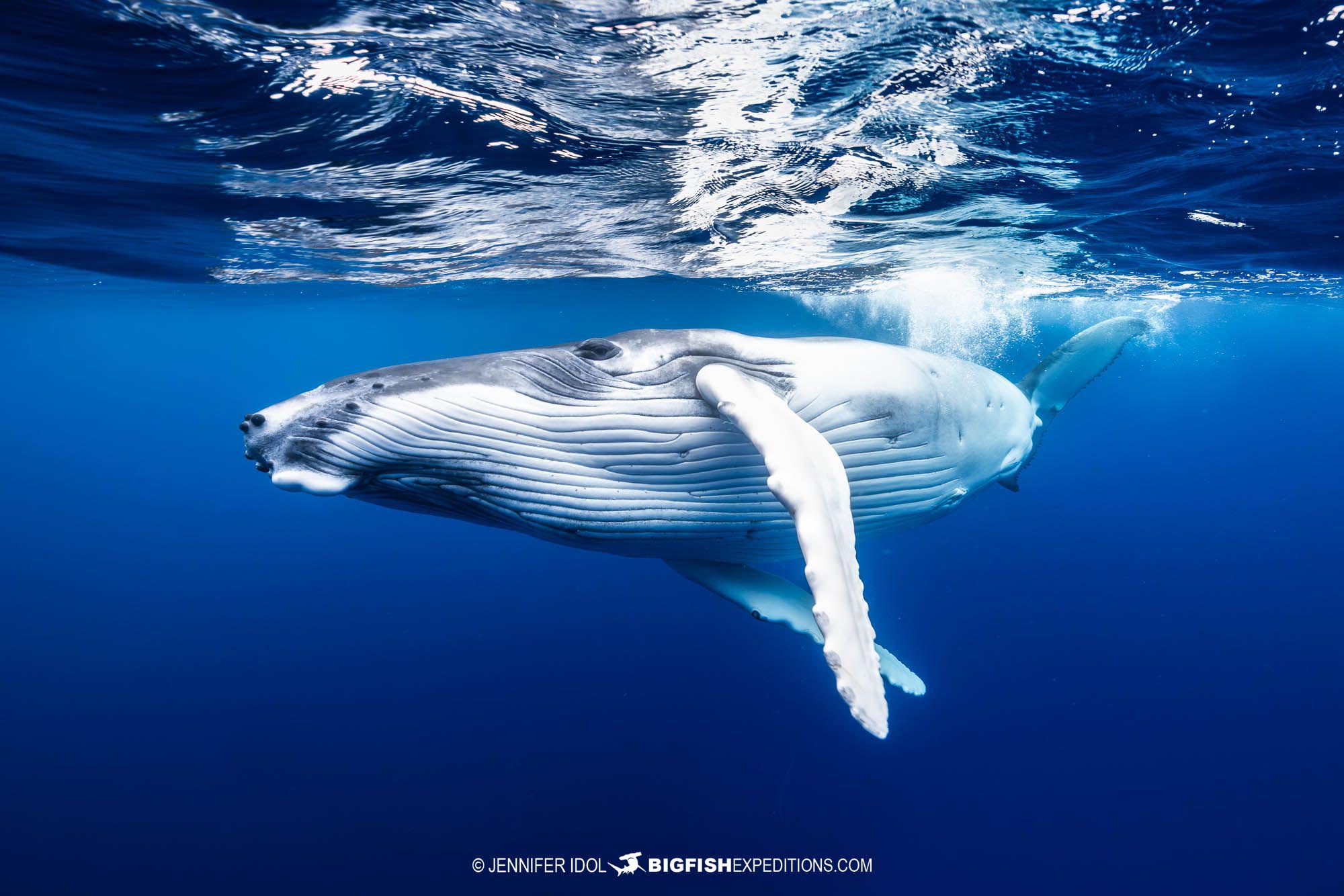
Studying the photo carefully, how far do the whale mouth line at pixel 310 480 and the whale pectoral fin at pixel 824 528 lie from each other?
194 centimetres

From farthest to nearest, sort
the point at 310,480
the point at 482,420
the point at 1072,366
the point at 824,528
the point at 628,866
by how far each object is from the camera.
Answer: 1. the point at 628,866
2. the point at 1072,366
3. the point at 482,420
4. the point at 310,480
5. the point at 824,528

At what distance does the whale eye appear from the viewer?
12.0ft

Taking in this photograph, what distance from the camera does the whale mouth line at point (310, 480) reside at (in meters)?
3.08

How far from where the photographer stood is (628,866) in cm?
841

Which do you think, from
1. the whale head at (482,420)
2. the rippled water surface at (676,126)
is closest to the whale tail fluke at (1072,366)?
the rippled water surface at (676,126)

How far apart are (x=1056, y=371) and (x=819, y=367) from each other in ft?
17.5

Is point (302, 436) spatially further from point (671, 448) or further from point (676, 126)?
point (676, 126)

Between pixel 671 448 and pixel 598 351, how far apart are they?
0.70 m

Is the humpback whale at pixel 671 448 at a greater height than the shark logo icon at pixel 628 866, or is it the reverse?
the humpback whale at pixel 671 448

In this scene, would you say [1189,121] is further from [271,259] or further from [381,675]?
[271,259]

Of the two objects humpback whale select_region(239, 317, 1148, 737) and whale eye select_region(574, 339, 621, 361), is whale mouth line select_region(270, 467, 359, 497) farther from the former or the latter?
whale eye select_region(574, 339, 621, 361)

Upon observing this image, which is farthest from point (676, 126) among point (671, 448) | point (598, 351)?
point (671, 448)

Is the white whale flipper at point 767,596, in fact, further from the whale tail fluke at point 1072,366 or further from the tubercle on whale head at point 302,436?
the whale tail fluke at point 1072,366

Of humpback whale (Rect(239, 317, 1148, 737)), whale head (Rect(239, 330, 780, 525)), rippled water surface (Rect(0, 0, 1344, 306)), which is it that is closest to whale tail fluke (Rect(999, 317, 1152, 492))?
rippled water surface (Rect(0, 0, 1344, 306))
